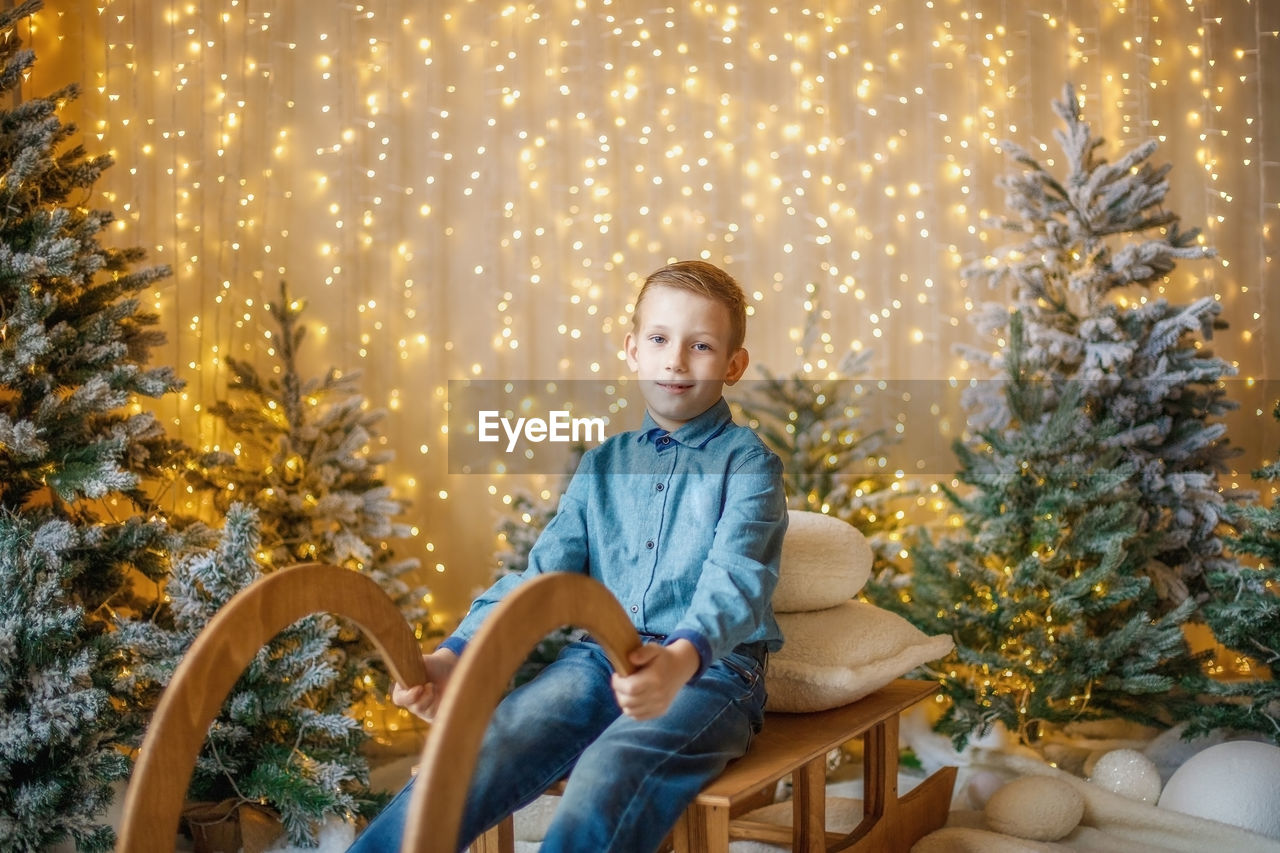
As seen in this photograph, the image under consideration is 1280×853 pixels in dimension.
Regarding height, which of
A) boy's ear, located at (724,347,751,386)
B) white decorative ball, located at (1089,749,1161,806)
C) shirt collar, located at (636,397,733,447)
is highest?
boy's ear, located at (724,347,751,386)

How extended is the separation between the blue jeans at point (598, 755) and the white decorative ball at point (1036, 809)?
35.8 inches

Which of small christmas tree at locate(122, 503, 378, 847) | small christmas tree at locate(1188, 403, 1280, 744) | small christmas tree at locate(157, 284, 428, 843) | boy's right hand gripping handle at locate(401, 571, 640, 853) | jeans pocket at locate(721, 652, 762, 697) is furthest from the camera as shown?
small christmas tree at locate(157, 284, 428, 843)

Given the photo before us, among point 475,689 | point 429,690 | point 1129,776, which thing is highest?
point 475,689

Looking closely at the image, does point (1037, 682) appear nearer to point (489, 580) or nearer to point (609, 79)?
point (489, 580)

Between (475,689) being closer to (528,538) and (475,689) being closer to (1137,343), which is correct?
(528,538)

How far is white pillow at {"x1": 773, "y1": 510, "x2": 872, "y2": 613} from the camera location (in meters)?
2.02

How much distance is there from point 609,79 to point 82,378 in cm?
187

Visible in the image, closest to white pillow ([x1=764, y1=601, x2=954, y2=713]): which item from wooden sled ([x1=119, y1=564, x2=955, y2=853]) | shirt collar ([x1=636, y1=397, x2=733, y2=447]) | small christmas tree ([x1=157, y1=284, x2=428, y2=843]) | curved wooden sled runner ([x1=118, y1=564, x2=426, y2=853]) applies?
wooden sled ([x1=119, y1=564, x2=955, y2=853])

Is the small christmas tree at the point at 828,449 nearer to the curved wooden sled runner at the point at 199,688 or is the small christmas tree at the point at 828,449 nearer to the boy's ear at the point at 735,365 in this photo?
the boy's ear at the point at 735,365

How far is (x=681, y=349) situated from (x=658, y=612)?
40cm

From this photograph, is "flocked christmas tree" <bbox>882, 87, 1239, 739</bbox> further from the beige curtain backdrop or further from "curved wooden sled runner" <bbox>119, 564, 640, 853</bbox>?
"curved wooden sled runner" <bbox>119, 564, 640, 853</bbox>

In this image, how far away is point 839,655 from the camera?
74.3 inches

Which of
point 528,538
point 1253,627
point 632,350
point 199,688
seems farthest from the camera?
point 528,538

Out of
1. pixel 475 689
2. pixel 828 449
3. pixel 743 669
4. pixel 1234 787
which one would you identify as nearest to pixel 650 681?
pixel 475 689
